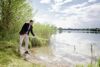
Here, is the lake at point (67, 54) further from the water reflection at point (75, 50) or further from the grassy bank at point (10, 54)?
the grassy bank at point (10, 54)

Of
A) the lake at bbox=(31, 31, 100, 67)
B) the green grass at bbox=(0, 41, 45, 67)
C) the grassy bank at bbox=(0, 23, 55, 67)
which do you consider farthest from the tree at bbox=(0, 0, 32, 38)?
the lake at bbox=(31, 31, 100, 67)

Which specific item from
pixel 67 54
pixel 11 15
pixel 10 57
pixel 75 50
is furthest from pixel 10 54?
pixel 75 50

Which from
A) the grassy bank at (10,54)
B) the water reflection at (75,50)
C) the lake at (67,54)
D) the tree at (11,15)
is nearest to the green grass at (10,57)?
the grassy bank at (10,54)

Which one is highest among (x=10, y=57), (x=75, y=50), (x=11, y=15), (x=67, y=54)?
(x=11, y=15)

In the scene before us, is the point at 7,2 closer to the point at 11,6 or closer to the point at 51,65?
the point at 11,6

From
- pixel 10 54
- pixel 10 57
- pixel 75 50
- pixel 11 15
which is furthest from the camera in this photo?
pixel 75 50

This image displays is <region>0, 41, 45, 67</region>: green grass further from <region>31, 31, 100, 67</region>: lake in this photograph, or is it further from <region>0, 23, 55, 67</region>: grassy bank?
<region>31, 31, 100, 67</region>: lake

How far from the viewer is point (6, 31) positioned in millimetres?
18156

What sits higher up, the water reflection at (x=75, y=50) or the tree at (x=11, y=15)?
the tree at (x=11, y=15)

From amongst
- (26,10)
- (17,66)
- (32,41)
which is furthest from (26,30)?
(32,41)

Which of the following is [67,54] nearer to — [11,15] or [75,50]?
[75,50]

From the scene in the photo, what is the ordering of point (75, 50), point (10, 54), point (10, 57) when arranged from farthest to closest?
point (75, 50) → point (10, 54) → point (10, 57)

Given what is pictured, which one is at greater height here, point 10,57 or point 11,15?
point 11,15

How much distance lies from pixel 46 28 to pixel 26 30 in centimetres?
1713
